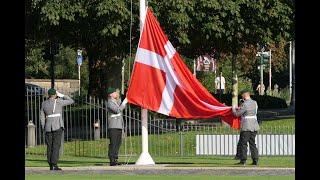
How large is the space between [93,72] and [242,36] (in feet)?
44.0

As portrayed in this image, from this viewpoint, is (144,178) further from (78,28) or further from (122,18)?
(78,28)

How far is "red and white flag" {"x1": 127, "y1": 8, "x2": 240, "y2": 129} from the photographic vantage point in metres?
18.4

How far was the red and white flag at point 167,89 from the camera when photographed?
60.5 feet

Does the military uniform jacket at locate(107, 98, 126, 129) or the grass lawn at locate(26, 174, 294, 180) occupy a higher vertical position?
the military uniform jacket at locate(107, 98, 126, 129)

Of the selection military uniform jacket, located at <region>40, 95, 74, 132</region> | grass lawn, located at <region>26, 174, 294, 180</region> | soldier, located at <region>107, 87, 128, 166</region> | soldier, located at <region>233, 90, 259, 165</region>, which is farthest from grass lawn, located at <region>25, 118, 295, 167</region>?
grass lawn, located at <region>26, 174, 294, 180</region>

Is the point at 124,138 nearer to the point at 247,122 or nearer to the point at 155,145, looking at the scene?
the point at 155,145

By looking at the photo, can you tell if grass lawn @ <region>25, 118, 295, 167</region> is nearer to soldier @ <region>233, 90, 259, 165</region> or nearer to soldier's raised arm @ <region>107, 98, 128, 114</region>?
soldier @ <region>233, 90, 259, 165</region>

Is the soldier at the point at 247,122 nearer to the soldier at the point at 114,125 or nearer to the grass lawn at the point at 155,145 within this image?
the soldier at the point at 114,125

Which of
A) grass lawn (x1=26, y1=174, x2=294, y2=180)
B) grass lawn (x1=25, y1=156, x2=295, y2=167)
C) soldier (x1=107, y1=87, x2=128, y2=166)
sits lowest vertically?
grass lawn (x1=25, y1=156, x2=295, y2=167)

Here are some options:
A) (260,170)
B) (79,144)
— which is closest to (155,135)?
(79,144)

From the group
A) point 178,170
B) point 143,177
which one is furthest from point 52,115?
point 178,170
